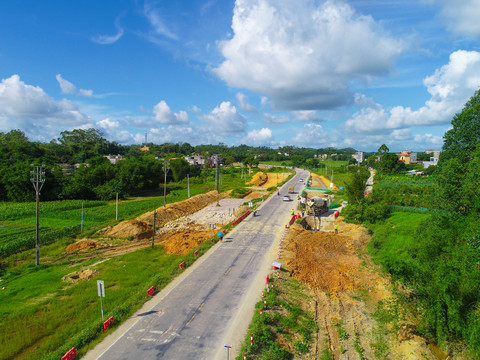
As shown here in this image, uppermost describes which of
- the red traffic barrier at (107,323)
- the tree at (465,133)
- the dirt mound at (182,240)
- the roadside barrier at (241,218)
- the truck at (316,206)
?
the tree at (465,133)

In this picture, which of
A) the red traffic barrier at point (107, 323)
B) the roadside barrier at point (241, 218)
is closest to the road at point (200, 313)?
the red traffic barrier at point (107, 323)

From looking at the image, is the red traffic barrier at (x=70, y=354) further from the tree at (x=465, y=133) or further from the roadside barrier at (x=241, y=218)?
the tree at (x=465, y=133)

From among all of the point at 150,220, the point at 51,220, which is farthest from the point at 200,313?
the point at 51,220

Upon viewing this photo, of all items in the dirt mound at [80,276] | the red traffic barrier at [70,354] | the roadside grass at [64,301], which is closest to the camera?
the red traffic barrier at [70,354]

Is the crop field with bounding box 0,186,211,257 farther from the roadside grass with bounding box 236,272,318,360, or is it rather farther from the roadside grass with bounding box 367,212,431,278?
the roadside grass with bounding box 367,212,431,278

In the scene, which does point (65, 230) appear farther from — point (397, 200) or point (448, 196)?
point (397, 200)

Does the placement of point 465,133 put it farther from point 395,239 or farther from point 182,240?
point 182,240

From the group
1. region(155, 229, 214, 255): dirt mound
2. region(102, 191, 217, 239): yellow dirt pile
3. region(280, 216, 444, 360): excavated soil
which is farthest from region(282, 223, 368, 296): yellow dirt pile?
region(102, 191, 217, 239): yellow dirt pile
